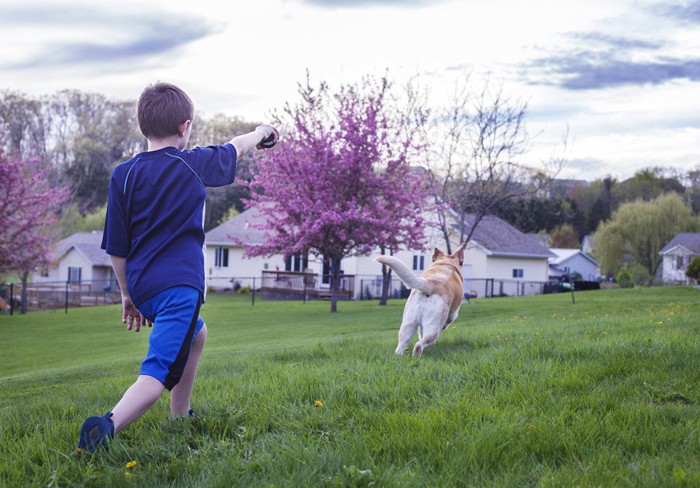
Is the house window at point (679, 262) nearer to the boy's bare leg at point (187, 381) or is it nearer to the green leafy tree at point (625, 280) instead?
the green leafy tree at point (625, 280)

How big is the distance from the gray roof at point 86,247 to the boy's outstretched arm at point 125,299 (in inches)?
1956

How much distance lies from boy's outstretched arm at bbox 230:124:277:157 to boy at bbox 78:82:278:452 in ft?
1.36

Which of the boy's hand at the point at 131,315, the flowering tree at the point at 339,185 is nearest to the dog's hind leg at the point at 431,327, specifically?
the boy's hand at the point at 131,315

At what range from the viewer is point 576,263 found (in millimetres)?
80750

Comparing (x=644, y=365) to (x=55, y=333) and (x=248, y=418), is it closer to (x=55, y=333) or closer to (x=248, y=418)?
(x=248, y=418)

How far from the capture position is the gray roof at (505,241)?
49894mm

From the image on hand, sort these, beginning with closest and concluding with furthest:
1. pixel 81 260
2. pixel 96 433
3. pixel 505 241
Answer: pixel 96 433
pixel 505 241
pixel 81 260

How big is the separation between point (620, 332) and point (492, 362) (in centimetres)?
346

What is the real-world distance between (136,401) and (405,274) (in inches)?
135

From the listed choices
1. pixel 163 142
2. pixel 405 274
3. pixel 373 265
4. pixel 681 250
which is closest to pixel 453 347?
pixel 405 274

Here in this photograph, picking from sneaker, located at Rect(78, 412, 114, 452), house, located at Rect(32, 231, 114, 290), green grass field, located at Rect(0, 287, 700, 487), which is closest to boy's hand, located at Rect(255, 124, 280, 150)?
green grass field, located at Rect(0, 287, 700, 487)

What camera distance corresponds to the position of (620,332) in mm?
8336

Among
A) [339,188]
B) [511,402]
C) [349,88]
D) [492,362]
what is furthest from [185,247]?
[349,88]

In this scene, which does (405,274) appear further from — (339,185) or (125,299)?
(339,185)
